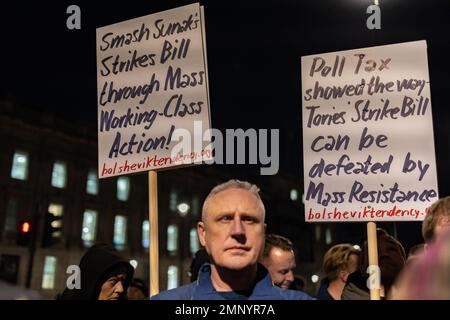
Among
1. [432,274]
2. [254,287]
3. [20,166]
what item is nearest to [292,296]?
[254,287]

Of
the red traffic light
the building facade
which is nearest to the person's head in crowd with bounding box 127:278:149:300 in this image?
the red traffic light

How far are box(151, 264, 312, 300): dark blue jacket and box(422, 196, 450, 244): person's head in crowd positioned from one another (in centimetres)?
91

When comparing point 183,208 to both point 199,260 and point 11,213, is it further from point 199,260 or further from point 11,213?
point 199,260

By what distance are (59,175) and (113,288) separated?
30.7 meters

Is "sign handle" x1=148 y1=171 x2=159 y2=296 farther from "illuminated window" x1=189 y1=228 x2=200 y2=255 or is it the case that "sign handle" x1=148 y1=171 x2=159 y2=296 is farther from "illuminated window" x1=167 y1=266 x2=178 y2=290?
"illuminated window" x1=189 y1=228 x2=200 y2=255

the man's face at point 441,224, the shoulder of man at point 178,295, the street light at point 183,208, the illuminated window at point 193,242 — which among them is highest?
the street light at point 183,208

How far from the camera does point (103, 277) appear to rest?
12.5 ft

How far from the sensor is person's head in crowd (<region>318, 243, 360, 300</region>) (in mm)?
4680

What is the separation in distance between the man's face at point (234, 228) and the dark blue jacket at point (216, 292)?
0.30 feet

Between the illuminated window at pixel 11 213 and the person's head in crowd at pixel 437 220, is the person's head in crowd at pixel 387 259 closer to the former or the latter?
the person's head in crowd at pixel 437 220

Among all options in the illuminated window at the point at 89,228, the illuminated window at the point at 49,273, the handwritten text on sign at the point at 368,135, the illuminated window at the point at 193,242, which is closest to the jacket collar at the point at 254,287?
the handwritten text on sign at the point at 368,135

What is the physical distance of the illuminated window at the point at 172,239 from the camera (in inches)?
1561

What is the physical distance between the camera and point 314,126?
13.8 feet
